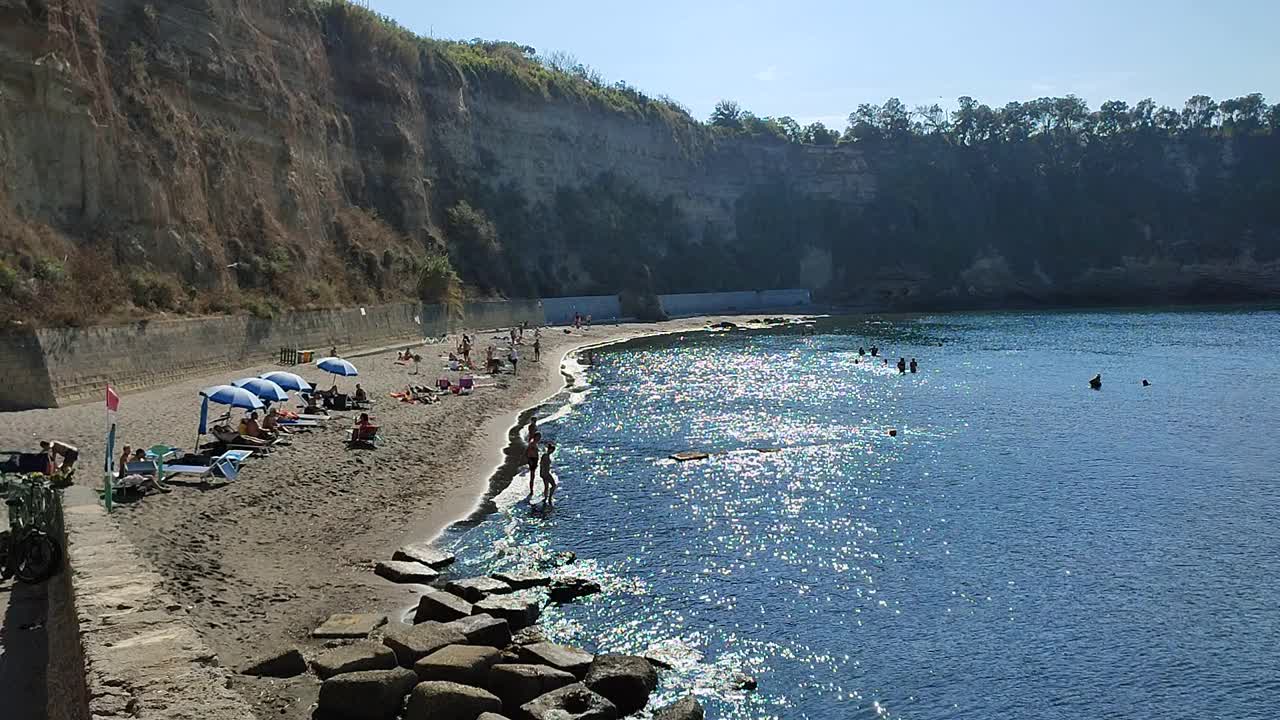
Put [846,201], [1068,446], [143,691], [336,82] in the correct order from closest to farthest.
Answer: [143,691] → [1068,446] → [336,82] → [846,201]

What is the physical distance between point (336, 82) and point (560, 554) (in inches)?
2428

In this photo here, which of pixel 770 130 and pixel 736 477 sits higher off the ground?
pixel 770 130

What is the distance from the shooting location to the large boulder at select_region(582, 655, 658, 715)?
508 inches

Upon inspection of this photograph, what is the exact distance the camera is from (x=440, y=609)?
1512 cm

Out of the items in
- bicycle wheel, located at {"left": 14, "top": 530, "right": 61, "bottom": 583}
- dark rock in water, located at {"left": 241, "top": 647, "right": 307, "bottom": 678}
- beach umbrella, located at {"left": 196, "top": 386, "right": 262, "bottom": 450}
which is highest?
beach umbrella, located at {"left": 196, "top": 386, "right": 262, "bottom": 450}

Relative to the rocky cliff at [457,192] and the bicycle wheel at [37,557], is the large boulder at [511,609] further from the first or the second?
the rocky cliff at [457,192]

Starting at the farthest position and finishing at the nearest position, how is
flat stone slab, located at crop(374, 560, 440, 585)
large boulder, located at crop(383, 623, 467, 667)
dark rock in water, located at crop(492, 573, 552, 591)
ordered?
1. flat stone slab, located at crop(374, 560, 440, 585)
2. dark rock in water, located at crop(492, 573, 552, 591)
3. large boulder, located at crop(383, 623, 467, 667)

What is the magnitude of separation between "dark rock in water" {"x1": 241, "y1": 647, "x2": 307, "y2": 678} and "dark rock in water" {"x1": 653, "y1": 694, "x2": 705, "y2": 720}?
4.95m

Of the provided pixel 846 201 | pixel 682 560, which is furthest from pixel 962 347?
pixel 846 201

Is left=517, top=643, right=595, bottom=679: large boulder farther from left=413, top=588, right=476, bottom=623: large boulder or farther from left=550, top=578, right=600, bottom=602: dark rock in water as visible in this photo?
left=550, top=578, right=600, bottom=602: dark rock in water

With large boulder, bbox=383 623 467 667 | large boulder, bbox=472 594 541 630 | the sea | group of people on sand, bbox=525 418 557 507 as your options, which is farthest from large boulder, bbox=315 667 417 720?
group of people on sand, bbox=525 418 557 507

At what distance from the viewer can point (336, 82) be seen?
71.6 meters

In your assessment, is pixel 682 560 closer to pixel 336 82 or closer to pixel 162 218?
pixel 162 218

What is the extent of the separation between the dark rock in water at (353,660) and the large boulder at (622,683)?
278cm
